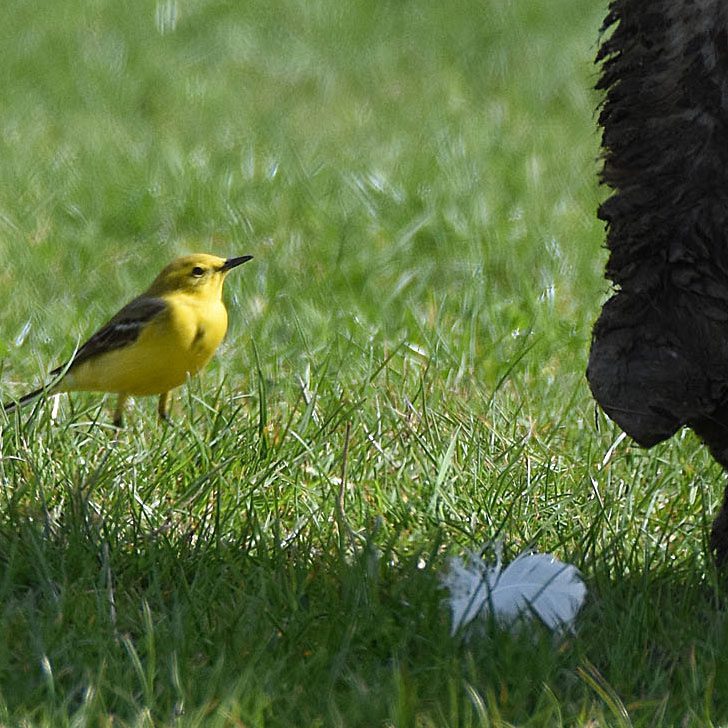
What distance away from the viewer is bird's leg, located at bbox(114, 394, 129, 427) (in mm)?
4844

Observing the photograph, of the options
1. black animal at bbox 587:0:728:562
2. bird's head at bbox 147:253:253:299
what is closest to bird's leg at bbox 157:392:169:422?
bird's head at bbox 147:253:253:299

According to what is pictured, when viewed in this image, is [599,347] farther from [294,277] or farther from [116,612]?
[294,277]

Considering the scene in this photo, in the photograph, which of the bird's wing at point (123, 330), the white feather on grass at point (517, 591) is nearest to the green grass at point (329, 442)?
the white feather on grass at point (517, 591)

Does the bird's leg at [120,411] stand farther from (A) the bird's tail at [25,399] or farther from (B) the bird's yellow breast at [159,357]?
(A) the bird's tail at [25,399]

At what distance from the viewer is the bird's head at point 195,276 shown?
5.14 meters

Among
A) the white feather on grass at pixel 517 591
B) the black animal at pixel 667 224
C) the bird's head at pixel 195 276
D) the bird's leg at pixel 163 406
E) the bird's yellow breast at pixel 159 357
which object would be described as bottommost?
the white feather on grass at pixel 517 591

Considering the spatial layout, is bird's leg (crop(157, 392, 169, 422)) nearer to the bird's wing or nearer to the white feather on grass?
the bird's wing

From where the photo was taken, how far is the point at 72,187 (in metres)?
7.48

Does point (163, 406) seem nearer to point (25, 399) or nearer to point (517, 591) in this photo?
point (25, 399)

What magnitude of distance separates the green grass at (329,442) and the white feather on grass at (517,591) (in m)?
0.05

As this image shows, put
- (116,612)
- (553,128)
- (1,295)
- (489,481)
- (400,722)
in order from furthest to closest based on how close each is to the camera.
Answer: (553,128) < (1,295) < (489,481) < (116,612) < (400,722)

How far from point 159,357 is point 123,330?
0.17 meters

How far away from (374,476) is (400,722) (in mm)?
1388

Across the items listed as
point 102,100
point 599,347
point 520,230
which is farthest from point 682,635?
point 102,100
